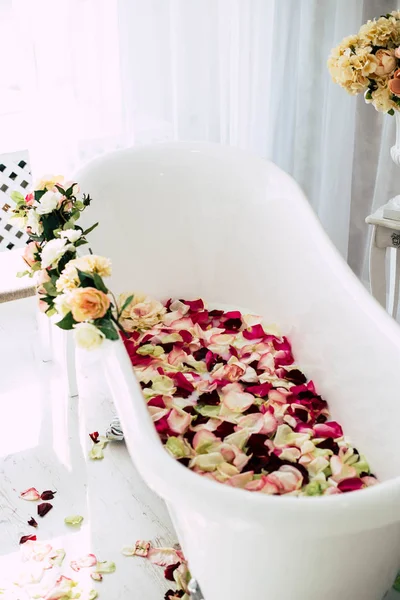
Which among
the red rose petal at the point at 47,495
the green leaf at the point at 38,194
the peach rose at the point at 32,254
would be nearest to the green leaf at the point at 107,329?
the peach rose at the point at 32,254

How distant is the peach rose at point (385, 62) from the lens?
7.16ft

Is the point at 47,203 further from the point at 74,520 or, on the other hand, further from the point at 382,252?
the point at 382,252

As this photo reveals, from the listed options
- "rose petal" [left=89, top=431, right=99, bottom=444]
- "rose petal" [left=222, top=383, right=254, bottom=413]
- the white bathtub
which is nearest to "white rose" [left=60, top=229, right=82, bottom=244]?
the white bathtub

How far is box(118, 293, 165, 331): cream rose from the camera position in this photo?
8.30ft

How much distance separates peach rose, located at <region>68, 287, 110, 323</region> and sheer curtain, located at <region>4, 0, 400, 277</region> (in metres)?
1.12

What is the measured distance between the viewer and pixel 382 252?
8.14 ft

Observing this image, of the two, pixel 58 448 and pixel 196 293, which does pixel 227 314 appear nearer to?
pixel 196 293

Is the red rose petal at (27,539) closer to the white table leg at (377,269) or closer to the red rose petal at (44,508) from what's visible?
the red rose petal at (44,508)

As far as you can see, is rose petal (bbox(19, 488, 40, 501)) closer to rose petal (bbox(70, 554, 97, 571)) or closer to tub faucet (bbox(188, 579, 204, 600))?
rose petal (bbox(70, 554, 97, 571))

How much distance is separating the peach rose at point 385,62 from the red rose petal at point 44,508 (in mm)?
1585

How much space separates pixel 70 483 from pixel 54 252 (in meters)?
0.76

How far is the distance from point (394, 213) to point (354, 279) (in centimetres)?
44

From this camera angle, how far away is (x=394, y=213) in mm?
2387

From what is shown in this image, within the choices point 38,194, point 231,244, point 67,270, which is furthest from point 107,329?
point 231,244
